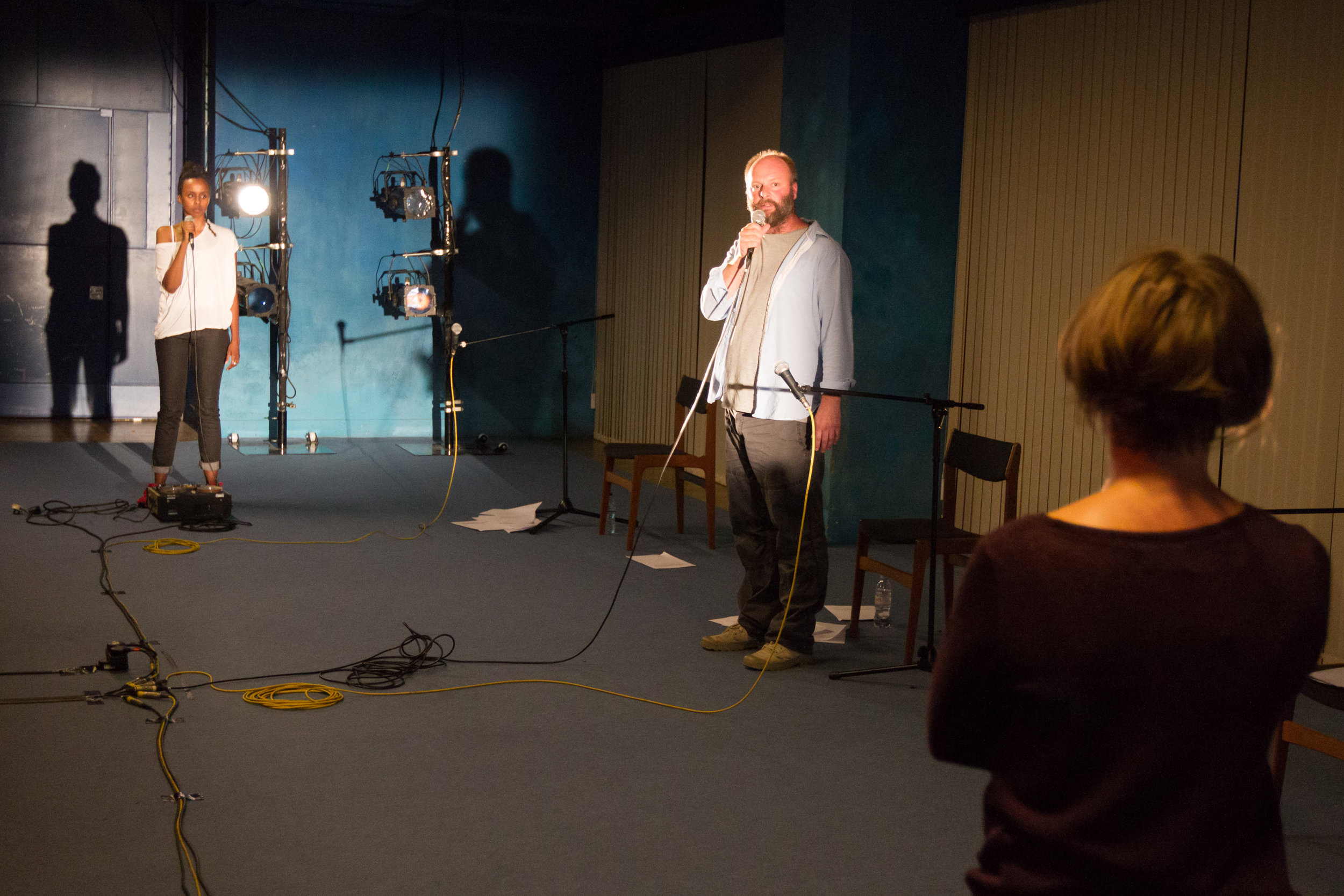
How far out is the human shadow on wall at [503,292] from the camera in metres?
9.16

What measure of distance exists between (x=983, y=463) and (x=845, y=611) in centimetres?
88

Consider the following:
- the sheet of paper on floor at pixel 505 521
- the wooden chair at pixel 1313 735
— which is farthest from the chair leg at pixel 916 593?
the sheet of paper on floor at pixel 505 521

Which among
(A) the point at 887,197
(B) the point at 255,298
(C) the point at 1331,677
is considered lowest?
(C) the point at 1331,677

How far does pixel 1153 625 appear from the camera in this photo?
0.98 metres

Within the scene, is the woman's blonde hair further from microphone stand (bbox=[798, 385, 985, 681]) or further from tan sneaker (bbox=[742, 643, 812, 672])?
tan sneaker (bbox=[742, 643, 812, 672])

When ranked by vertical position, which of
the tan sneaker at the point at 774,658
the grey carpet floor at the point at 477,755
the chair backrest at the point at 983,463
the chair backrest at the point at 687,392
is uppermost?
the chair backrest at the point at 687,392

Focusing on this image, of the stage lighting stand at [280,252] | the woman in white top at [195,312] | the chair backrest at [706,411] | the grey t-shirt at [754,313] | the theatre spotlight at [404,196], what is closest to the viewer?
the grey t-shirt at [754,313]

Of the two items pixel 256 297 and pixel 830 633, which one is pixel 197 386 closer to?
pixel 256 297

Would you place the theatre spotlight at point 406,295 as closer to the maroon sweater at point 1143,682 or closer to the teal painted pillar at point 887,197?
the teal painted pillar at point 887,197

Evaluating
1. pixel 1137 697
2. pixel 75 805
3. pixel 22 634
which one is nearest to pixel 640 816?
pixel 75 805

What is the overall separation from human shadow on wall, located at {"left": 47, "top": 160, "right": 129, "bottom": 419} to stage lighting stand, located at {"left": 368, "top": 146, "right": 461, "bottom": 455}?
210cm

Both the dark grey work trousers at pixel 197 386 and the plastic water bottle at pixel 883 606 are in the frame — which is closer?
the plastic water bottle at pixel 883 606

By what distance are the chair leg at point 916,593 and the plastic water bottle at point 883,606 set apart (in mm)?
536

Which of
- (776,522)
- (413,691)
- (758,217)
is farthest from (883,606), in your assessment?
(413,691)
